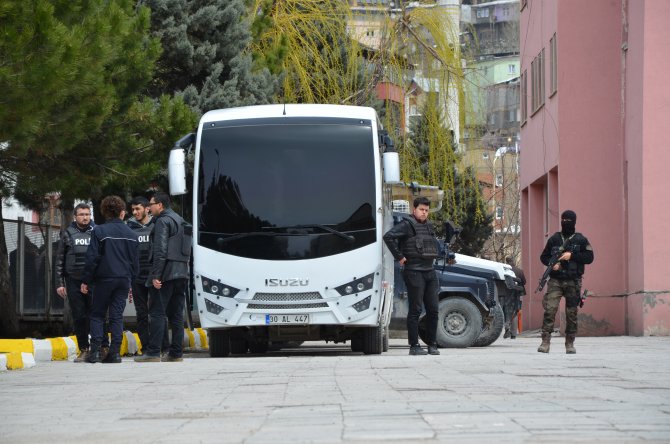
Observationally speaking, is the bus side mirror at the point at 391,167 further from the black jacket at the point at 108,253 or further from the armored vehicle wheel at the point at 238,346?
the black jacket at the point at 108,253

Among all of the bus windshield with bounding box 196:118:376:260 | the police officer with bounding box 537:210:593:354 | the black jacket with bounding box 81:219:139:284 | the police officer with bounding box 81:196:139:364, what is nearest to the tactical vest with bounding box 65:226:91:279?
the police officer with bounding box 81:196:139:364

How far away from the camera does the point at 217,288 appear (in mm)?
18141

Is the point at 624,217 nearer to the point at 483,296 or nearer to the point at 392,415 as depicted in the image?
the point at 483,296

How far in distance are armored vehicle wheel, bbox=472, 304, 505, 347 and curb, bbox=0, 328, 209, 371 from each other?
5435 millimetres

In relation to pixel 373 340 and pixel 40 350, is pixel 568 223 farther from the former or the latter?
pixel 40 350

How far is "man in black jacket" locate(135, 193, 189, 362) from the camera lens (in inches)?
664

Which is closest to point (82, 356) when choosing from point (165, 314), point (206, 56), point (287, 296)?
point (165, 314)

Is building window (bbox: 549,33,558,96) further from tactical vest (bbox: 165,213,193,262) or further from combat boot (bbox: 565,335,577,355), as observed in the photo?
tactical vest (bbox: 165,213,193,262)

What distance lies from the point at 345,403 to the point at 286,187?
8953 millimetres

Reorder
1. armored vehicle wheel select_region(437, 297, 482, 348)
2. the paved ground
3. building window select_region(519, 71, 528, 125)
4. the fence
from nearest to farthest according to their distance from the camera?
the paved ground, armored vehicle wheel select_region(437, 297, 482, 348), the fence, building window select_region(519, 71, 528, 125)

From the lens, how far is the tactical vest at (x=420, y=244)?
18.2 m

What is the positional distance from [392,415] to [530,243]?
31052 millimetres

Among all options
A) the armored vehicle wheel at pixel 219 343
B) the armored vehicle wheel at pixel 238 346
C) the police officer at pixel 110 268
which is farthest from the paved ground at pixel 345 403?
the armored vehicle wheel at pixel 238 346

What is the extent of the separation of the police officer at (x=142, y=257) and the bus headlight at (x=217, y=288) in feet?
2.67
